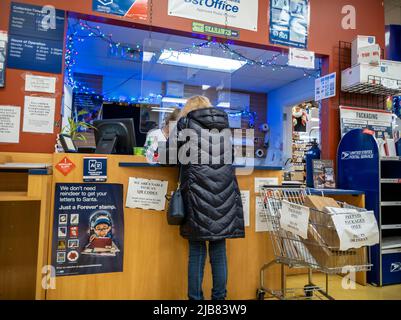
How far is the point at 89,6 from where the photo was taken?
113 inches

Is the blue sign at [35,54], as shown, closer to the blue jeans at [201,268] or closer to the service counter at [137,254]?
the service counter at [137,254]

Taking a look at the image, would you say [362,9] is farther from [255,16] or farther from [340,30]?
[255,16]

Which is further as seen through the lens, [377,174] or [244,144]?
[244,144]

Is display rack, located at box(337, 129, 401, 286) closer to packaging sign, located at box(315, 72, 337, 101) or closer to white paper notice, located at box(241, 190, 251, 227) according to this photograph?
packaging sign, located at box(315, 72, 337, 101)

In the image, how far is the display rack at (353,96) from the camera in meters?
3.70

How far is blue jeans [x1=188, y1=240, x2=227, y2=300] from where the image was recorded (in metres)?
2.05

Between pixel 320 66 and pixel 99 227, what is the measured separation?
3314 mm

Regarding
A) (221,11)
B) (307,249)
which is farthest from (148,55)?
(307,249)

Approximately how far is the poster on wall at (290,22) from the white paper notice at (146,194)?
7.61 feet

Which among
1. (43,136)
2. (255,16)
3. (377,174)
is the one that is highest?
(255,16)

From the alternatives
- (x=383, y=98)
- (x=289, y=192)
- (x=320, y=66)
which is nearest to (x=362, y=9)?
(x=320, y=66)

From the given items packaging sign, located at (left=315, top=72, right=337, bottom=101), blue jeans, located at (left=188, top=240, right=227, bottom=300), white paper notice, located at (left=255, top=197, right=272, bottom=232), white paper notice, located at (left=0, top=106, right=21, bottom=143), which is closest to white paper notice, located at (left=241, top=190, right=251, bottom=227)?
white paper notice, located at (left=255, top=197, right=272, bottom=232)

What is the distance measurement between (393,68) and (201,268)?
10.5 feet

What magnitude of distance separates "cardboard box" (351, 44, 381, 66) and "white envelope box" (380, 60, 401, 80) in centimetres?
13
